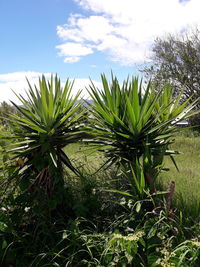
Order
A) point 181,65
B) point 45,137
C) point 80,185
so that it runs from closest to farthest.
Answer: point 45,137 → point 80,185 → point 181,65

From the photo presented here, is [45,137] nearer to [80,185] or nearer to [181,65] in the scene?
[80,185]

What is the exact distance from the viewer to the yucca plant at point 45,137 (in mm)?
3824

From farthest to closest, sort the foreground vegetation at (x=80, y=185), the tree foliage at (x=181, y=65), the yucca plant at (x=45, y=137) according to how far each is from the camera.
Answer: the tree foliage at (x=181, y=65), the yucca plant at (x=45, y=137), the foreground vegetation at (x=80, y=185)

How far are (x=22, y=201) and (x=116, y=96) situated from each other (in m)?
1.61

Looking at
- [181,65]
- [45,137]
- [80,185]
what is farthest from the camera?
[181,65]

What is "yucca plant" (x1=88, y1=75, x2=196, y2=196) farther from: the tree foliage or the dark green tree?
the tree foliage

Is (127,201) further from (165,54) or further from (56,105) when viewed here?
(165,54)

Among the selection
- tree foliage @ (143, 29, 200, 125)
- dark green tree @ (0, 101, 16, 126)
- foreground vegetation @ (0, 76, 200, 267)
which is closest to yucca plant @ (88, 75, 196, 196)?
foreground vegetation @ (0, 76, 200, 267)

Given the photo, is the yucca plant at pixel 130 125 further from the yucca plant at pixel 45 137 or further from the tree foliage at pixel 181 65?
the tree foliage at pixel 181 65

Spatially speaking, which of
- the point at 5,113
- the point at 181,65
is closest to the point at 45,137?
the point at 5,113

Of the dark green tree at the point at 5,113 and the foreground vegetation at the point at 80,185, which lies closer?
the foreground vegetation at the point at 80,185

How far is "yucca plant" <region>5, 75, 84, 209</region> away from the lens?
3.82m

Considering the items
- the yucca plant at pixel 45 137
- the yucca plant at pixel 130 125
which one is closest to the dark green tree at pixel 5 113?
the yucca plant at pixel 45 137

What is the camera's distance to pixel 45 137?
12.5 ft
